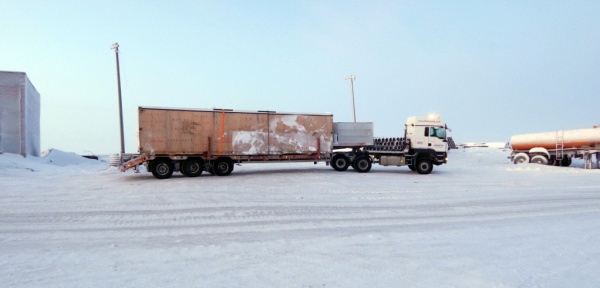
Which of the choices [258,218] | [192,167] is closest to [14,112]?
[192,167]

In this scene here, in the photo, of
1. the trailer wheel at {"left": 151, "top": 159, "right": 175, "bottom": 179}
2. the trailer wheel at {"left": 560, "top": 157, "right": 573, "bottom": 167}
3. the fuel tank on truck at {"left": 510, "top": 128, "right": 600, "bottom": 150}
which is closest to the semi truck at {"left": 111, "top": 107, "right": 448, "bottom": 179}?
the trailer wheel at {"left": 151, "top": 159, "right": 175, "bottom": 179}

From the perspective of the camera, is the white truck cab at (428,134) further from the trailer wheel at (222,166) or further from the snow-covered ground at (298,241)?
the trailer wheel at (222,166)

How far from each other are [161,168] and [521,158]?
25474 mm

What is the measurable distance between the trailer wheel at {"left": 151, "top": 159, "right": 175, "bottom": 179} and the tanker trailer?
2505 centimetres

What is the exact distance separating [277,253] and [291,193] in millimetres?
6172

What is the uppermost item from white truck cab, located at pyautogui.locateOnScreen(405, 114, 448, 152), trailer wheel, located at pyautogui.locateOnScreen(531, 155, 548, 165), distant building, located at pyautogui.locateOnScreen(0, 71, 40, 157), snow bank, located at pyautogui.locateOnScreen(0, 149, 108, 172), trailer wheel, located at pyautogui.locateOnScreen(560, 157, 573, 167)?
distant building, located at pyautogui.locateOnScreen(0, 71, 40, 157)

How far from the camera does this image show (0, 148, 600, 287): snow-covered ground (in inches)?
162

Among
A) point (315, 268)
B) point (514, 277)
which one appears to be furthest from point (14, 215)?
point (514, 277)

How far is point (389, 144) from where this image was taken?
20.4 metres

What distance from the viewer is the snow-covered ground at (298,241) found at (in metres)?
4.12

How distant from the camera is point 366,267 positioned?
14.6 feet

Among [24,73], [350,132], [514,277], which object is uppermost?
[24,73]

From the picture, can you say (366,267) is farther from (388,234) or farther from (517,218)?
(517,218)

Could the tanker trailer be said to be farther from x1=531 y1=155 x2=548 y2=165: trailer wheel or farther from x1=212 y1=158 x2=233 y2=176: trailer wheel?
x1=212 y1=158 x2=233 y2=176: trailer wheel
